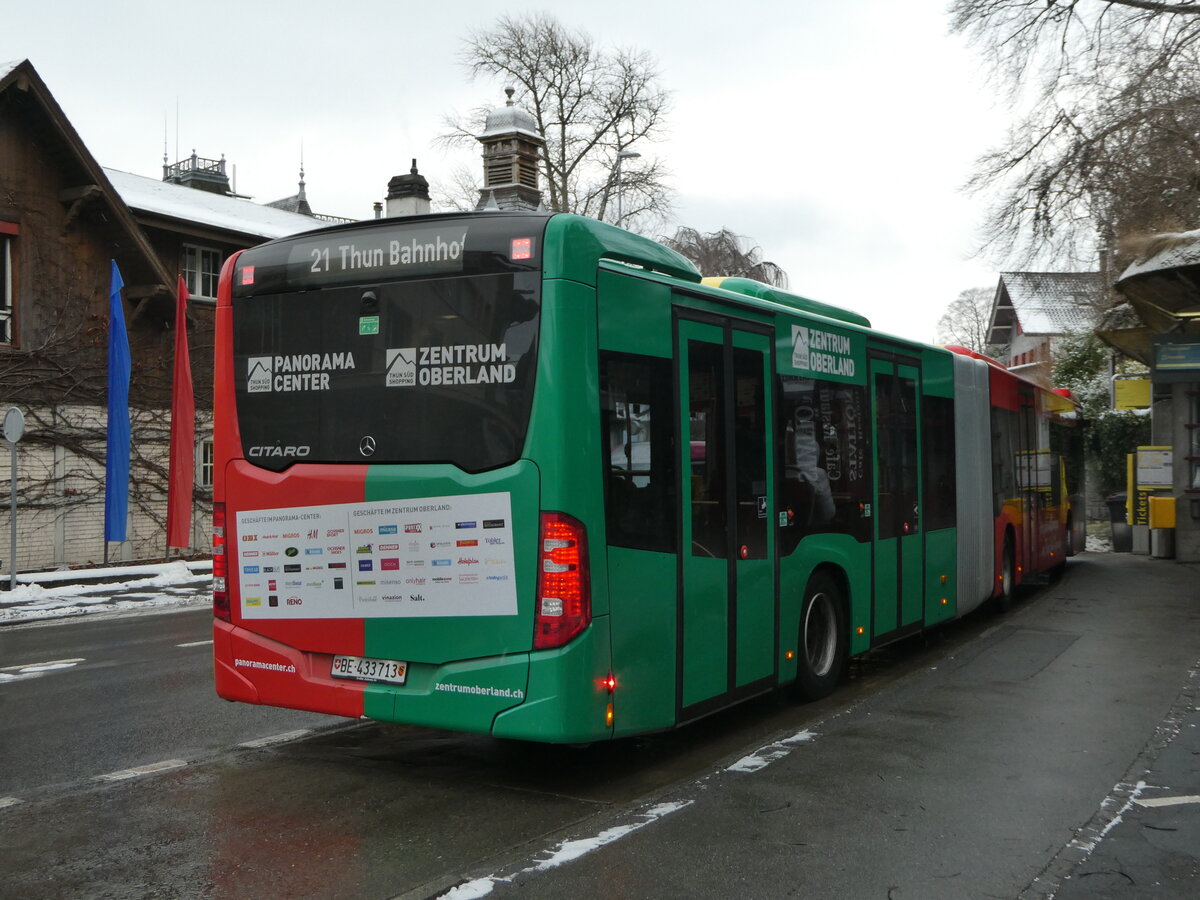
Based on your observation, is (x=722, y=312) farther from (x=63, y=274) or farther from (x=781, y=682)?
(x=63, y=274)

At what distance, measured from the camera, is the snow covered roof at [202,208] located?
2514 centimetres

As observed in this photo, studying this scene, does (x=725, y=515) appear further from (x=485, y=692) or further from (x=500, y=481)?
(x=485, y=692)

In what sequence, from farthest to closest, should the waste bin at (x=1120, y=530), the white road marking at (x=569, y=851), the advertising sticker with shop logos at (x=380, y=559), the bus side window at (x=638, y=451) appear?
the waste bin at (x=1120, y=530), the bus side window at (x=638, y=451), the advertising sticker with shop logos at (x=380, y=559), the white road marking at (x=569, y=851)

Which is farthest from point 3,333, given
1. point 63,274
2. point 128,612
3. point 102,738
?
point 102,738

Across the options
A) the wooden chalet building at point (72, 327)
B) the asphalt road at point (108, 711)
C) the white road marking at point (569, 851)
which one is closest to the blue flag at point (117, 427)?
the wooden chalet building at point (72, 327)

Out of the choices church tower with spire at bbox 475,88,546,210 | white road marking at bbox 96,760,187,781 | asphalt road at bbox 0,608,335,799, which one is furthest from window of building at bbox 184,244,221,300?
white road marking at bbox 96,760,187,781

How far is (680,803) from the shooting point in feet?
19.0

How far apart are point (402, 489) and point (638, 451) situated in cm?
125

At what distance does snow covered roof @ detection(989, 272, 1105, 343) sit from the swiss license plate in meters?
20.2

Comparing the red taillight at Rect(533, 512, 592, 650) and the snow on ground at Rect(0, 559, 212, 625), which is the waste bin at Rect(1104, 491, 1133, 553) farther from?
the red taillight at Rect(533, 512, 592, 650)

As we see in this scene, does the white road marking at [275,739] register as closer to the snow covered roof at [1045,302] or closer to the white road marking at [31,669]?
the white road marking at [31,669]

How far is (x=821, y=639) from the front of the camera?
28.7 feet

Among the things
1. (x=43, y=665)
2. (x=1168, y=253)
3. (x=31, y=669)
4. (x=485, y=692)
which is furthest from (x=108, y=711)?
(x=1168, y=253)

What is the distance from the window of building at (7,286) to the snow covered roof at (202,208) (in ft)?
8.19
